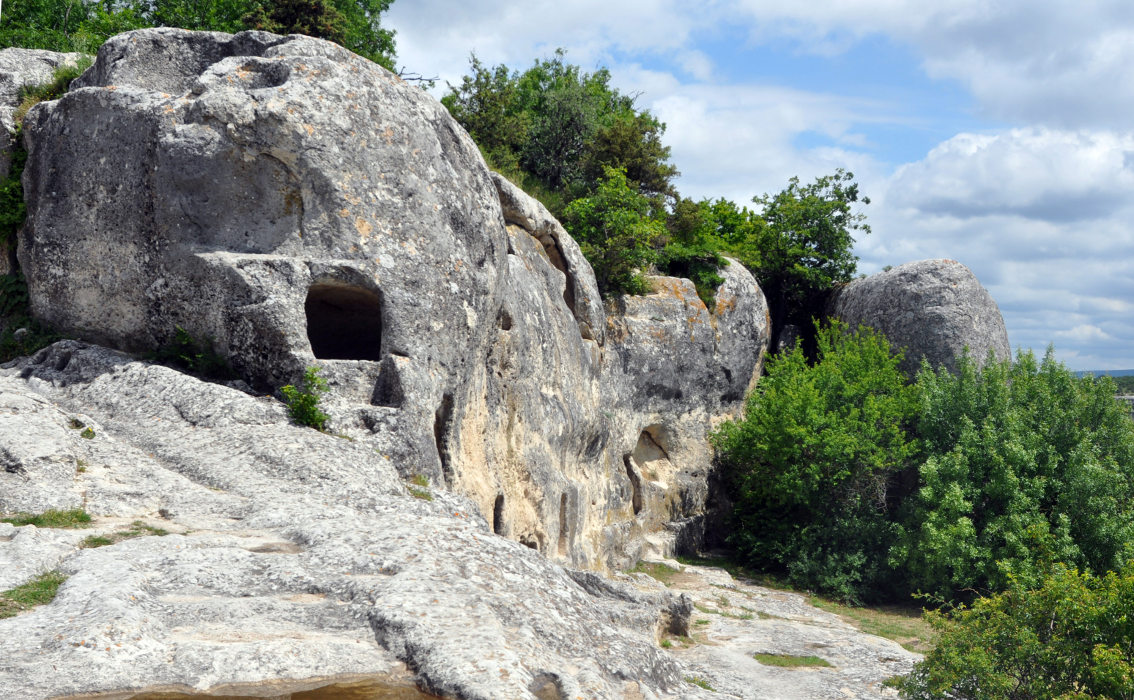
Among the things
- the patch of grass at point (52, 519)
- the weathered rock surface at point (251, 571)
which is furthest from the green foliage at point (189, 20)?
the patch of grass at point (52, 519)

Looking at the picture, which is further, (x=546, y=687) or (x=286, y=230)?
(x=286, y=230)

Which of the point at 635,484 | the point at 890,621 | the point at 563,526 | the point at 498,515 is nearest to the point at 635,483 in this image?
the point at 635,484

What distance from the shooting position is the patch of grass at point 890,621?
2134 centimetres

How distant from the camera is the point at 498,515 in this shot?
55.1 ft

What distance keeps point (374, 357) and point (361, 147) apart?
14.6 ft

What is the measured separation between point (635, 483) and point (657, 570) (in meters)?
3.31

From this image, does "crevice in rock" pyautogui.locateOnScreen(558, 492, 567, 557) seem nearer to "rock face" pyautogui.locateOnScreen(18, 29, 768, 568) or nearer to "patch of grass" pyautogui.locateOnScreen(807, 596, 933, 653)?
"rock face" pyautogui.locateOnScreen(18, 29, 768, 568)

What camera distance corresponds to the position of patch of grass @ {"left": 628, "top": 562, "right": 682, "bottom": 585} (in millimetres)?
25062

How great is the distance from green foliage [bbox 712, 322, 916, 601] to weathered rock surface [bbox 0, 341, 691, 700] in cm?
1797

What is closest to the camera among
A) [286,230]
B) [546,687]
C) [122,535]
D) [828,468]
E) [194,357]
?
[546,687]

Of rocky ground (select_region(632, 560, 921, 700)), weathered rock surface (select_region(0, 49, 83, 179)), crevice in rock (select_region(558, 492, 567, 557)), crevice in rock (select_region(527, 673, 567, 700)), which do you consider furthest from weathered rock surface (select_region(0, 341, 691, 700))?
crevice in rock (select_region(558, 492, 567, 557))

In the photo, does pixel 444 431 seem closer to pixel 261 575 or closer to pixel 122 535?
pixel 122 535

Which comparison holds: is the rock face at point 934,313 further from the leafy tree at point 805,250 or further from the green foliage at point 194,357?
the green foliage at point 194,357

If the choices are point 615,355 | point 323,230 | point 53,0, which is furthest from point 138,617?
point 53,0
